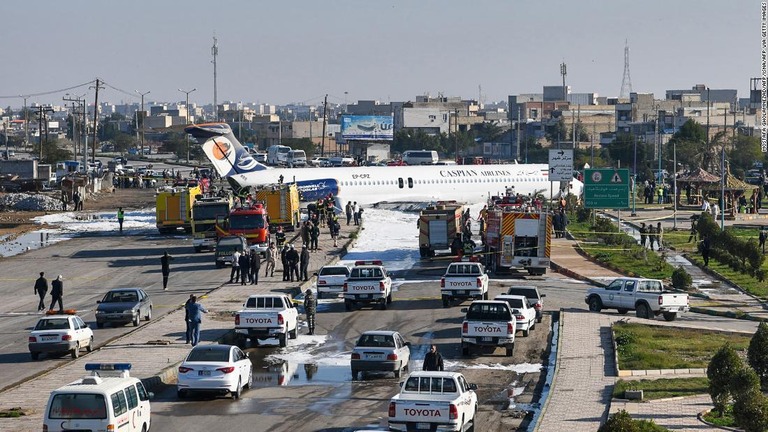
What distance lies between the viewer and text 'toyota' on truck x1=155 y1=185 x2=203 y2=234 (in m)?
65.0

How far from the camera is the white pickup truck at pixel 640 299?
38.1 m

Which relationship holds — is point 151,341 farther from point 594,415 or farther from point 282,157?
point 282,157

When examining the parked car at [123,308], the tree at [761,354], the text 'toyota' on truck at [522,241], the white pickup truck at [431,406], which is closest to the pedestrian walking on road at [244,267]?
the parked car at [123,308]

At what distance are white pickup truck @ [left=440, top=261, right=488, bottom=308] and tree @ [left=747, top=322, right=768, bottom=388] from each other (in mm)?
15218

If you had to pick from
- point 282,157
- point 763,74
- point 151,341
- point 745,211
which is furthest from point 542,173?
point 282,157

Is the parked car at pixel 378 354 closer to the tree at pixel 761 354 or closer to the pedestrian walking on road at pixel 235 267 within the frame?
the tree at pixel 761 354

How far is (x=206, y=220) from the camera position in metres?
58.2

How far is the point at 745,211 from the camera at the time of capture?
84750mm

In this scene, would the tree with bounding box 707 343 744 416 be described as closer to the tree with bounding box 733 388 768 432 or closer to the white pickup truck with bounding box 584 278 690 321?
the tree with bounding box 733 388 768 432

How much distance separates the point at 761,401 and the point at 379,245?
43413 mm

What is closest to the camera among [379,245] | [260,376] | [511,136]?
[260,376]

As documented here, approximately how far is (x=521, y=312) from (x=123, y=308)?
37.0ft

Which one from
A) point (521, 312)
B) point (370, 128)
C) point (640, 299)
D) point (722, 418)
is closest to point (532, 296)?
point (521, 312)

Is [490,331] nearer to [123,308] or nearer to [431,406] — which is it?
[431,406]
